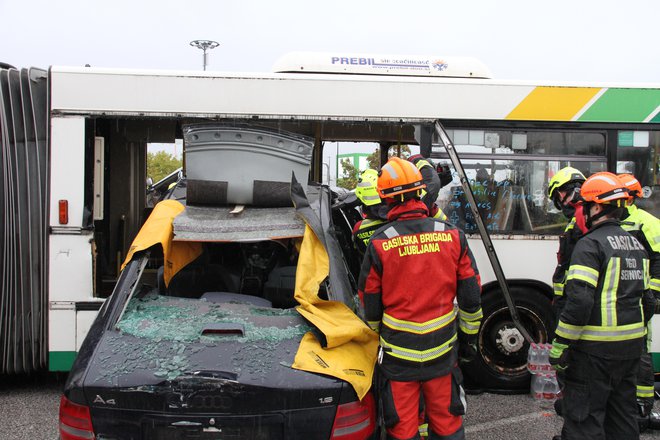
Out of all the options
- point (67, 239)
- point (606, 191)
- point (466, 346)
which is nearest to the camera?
point (466, 346)

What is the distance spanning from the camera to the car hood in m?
2.76

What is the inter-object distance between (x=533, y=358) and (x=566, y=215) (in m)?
1.35

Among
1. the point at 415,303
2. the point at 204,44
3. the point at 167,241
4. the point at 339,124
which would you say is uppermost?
the point at 204,44

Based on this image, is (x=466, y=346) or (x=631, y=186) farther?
(x=631, y=186)

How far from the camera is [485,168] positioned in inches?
213

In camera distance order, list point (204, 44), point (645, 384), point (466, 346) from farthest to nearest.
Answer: point (204, 44) → point (645, 384) → point (466, 346)

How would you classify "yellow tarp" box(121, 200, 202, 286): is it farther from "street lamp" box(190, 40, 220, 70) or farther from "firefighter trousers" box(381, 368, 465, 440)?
Result: "street lamp" box(190, 40, 220, 70)

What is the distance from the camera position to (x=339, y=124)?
547 centimetres

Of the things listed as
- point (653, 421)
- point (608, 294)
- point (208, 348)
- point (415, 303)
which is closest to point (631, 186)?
point (608, 294)

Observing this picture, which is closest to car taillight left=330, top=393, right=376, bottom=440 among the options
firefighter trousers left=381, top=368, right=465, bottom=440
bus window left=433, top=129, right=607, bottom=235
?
firefighter trousers left=381, top=368, right=465, bottom=440

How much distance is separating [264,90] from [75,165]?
1.75 m

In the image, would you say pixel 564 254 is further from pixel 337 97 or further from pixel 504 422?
pixel 337 97

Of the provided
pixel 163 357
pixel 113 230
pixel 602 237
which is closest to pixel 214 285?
pixel 163 357

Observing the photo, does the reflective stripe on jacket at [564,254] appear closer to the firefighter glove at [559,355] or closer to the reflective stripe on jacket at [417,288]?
the firefighter glove at [559,355]
